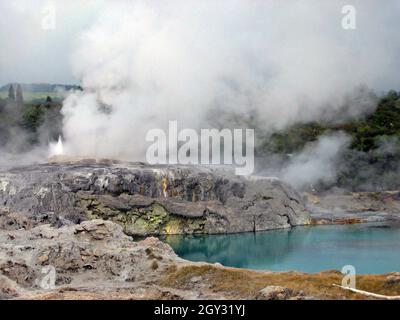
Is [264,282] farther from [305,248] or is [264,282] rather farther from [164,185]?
[164,185]

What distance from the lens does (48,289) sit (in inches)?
2024

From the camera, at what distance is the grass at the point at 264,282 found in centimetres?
4597

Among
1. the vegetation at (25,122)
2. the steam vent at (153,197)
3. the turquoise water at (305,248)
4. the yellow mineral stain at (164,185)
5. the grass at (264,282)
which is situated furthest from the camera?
the vegetation at (25,122)

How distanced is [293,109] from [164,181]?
73.3 metres

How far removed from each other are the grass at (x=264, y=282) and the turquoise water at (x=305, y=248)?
19188 millimetres

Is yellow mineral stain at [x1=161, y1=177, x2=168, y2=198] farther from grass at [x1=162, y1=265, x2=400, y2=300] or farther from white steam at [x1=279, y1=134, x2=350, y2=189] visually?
grass at [x1=162, y1=265, x2=400, y2=300]

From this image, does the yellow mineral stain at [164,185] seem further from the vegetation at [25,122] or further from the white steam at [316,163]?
the vegetation at [25,122]

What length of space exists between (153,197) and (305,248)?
1132 inches

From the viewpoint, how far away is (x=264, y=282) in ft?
164

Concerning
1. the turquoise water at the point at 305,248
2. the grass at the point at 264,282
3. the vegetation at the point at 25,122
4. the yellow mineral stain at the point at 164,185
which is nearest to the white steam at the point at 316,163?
the turquoise water at the point at 305,248

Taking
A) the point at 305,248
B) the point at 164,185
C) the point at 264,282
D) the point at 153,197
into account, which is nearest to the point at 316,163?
the point at 164,185
